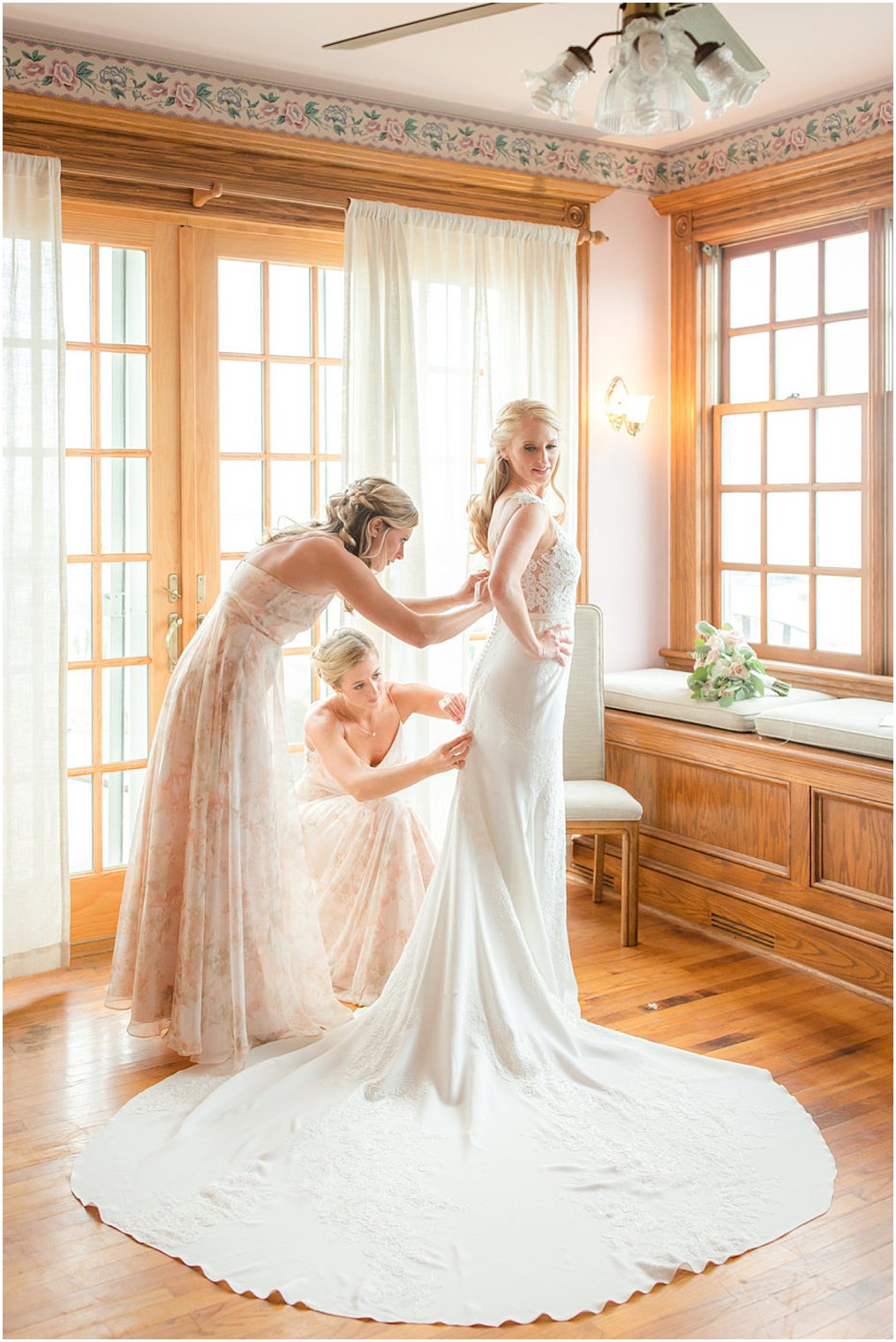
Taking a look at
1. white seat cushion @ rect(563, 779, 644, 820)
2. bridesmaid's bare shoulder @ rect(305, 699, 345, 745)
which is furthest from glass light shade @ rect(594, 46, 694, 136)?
white seat cushion @ rect(563, 779, 644, 820)

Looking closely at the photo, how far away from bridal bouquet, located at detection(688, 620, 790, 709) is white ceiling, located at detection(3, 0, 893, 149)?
75.8 inches

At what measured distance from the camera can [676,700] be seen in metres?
4.67

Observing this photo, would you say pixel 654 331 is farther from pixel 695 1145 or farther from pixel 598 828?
pixel 695 1145

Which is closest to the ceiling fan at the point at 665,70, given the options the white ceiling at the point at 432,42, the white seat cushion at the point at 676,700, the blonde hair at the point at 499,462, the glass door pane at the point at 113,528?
the blonde hair at the point at 499,462

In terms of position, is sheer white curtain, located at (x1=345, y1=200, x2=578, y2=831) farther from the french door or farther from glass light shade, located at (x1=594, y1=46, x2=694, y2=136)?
glass light shade, located at (x1=594, y1=46, x2=694, y2=136)

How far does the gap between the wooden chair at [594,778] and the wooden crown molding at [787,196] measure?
171 centimetres

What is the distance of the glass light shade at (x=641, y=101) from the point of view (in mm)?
2207

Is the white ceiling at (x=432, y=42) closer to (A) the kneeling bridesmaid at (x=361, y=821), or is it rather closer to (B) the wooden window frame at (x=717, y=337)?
(B) the wooden window frame at (x=717, y=337)

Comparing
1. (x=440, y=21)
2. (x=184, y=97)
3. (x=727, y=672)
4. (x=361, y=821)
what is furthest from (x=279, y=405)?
(x=440, y=21)

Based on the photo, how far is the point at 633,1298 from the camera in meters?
2.35

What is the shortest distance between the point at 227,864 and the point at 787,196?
11.1 feet

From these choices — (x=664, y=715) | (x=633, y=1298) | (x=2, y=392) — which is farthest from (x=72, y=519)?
(x=633, y=1298)

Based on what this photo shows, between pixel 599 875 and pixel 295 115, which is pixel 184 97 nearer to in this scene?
pixel 295 115

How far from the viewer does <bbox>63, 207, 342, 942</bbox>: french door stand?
426cm
